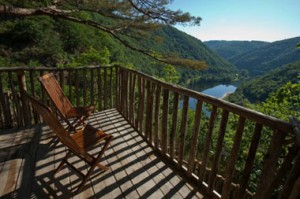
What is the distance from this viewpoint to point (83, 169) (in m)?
2.62

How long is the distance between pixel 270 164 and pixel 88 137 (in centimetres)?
194

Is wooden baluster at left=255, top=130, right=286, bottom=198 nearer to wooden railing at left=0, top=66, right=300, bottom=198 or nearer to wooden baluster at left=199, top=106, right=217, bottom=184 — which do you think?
wooden railing at left=0, top=66, right=300, bottom=198

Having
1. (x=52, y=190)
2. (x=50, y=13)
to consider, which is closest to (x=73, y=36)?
(x=50, y=13)

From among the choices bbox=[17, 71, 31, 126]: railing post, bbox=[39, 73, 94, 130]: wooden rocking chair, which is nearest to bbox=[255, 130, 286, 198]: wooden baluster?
bbox=[39, 73, 94, 130]: wooden rocking chair

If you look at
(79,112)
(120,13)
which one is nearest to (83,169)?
(79,112)

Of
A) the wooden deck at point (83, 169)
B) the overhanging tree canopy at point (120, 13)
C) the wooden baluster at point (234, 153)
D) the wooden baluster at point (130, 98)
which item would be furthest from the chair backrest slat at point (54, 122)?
the overhanging tree canopy at point (120, 13)

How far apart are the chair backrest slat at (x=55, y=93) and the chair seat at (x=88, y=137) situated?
79cm

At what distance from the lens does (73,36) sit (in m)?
27.8

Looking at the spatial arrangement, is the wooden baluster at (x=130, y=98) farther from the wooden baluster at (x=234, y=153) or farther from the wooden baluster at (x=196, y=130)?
the wooden baluster at (x=234, y=153)

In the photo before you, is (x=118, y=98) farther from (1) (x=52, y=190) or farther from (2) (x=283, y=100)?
(2) (x=283, y=100)

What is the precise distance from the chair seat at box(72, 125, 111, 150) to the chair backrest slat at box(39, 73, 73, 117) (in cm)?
79

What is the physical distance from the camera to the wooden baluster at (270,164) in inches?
60.7

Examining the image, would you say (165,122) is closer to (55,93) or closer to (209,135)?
(209,135)

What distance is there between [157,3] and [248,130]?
608 centimetres
